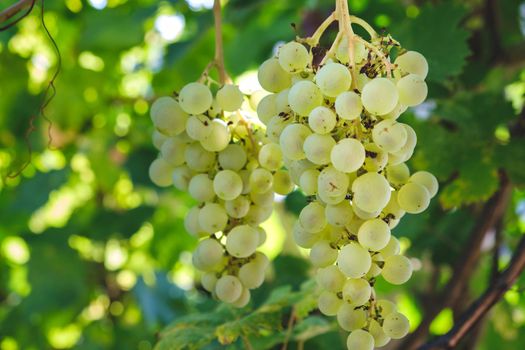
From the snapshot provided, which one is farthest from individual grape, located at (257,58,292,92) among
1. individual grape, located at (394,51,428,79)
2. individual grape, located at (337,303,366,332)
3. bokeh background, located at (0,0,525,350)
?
bokeh background, located at (0,0,525,350)

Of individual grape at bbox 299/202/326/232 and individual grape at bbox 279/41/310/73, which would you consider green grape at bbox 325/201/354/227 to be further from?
individual grape at bbox 279/41/310/73

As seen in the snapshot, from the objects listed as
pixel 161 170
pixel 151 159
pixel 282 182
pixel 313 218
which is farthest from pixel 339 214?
pixel 151 159

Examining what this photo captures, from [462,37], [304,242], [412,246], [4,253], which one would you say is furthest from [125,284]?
[304,242]

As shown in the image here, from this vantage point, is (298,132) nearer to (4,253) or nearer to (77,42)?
(77,42)

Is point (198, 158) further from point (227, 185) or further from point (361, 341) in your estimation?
point (361, 341)

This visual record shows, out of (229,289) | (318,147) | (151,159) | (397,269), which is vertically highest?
(318,147)

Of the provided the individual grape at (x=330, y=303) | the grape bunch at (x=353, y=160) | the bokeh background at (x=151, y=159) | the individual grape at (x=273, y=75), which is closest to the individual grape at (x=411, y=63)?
the grape bunch at (x=353, y=160)
